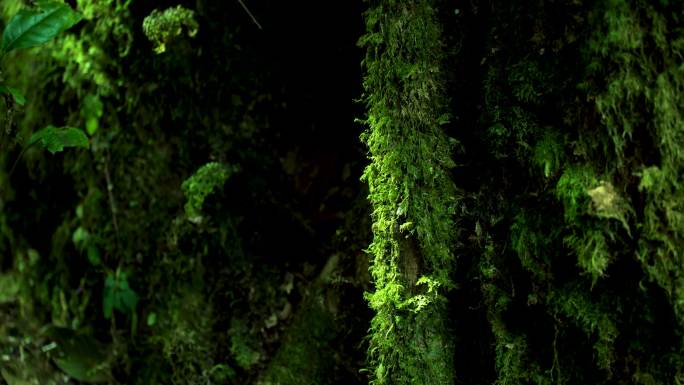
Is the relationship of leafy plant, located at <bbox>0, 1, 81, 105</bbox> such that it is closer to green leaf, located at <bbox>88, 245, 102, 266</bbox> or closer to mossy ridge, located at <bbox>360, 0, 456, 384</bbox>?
mossy ridge, located at <bbox>360, 0, 456, 384</bbox>

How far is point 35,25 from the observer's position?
2.17 meters

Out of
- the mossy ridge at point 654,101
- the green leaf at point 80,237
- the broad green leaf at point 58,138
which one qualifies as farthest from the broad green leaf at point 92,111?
the mossy ridge at point 654,101

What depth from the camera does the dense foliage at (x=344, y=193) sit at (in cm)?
168

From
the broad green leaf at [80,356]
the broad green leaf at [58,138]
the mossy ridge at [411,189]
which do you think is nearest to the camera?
the mossy ridge at [411,189]

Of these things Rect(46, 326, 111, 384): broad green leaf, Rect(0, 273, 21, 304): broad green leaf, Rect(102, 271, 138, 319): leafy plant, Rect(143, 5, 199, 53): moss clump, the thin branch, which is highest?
Rect(143, 5, 199, 53): moss clump

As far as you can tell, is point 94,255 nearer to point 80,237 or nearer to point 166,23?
point 80,237

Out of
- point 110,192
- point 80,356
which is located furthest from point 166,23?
point 80,356

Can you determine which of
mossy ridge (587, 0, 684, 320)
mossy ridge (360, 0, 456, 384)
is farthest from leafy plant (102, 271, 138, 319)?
mossy ridge (587, 0, 684, 320)

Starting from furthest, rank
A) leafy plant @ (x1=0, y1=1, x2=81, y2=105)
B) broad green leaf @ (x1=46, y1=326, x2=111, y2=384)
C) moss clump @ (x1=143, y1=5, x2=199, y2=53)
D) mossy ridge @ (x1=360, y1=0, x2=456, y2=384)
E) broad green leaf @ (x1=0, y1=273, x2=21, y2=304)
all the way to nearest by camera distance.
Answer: broad green leaf @ (x1=0, y1=273, x2=21, y2=304)
broad green leaf @ (x1=46, y1=326, x2=111, y2=384)
moss clump @ (x1=143, y1=5, x2=199, y2=53)
leafy plant @ (x1=0, y1=1, x2=81, y2=105)
mossy ridge @ (x1=360, y1=0, x2=456, y2=384)

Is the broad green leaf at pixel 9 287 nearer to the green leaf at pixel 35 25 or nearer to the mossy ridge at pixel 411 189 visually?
the green leaf at pixel 35 25

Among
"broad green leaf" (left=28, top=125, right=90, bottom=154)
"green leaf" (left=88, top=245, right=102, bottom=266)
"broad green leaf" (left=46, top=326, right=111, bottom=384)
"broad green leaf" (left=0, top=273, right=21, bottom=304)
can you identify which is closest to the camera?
"broad green leaf" (left=28, top=125, right=90, bottom=154)

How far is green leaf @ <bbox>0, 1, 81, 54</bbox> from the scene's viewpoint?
2.15 meters

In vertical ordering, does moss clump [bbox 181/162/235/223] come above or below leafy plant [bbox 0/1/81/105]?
below

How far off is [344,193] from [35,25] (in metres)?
1.71
